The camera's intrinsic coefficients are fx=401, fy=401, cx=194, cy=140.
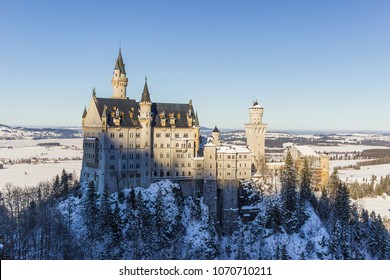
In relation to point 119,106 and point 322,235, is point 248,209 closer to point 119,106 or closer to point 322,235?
point 322,235

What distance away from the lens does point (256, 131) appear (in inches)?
3686

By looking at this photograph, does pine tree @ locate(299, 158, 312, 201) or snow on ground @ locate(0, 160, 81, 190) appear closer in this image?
pine tree @ locate(299, 158, 312, 201)

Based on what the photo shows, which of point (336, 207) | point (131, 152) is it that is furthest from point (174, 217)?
point (336, 207)

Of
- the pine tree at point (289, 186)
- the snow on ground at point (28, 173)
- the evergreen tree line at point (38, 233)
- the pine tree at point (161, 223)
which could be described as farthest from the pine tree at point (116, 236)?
the snow on ground at point (28, 173)

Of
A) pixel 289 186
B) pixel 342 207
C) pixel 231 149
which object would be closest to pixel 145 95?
pixel 231 149

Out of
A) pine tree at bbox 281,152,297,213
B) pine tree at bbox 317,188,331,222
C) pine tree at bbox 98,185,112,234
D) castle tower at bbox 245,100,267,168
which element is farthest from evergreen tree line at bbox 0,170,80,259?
pine tree at bbox 317,188,331,222

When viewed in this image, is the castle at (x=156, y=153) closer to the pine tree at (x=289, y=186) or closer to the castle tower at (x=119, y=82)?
the castle tower at (x=119, y=82)

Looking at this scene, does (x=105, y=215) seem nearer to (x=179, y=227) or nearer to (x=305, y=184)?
(x=179, y=227)

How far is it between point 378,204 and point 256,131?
230 ft

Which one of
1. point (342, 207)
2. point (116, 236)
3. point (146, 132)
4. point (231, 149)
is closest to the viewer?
point (116, 236)

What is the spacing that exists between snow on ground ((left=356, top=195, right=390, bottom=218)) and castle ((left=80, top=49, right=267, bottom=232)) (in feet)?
208

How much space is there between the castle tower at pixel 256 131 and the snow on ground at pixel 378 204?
51300 millimetres

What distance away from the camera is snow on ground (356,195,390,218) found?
12519cm

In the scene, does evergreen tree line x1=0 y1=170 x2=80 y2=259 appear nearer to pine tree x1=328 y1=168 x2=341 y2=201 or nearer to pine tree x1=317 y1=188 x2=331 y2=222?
pine tree x1=317 y1=188 x2=331 y2=222
